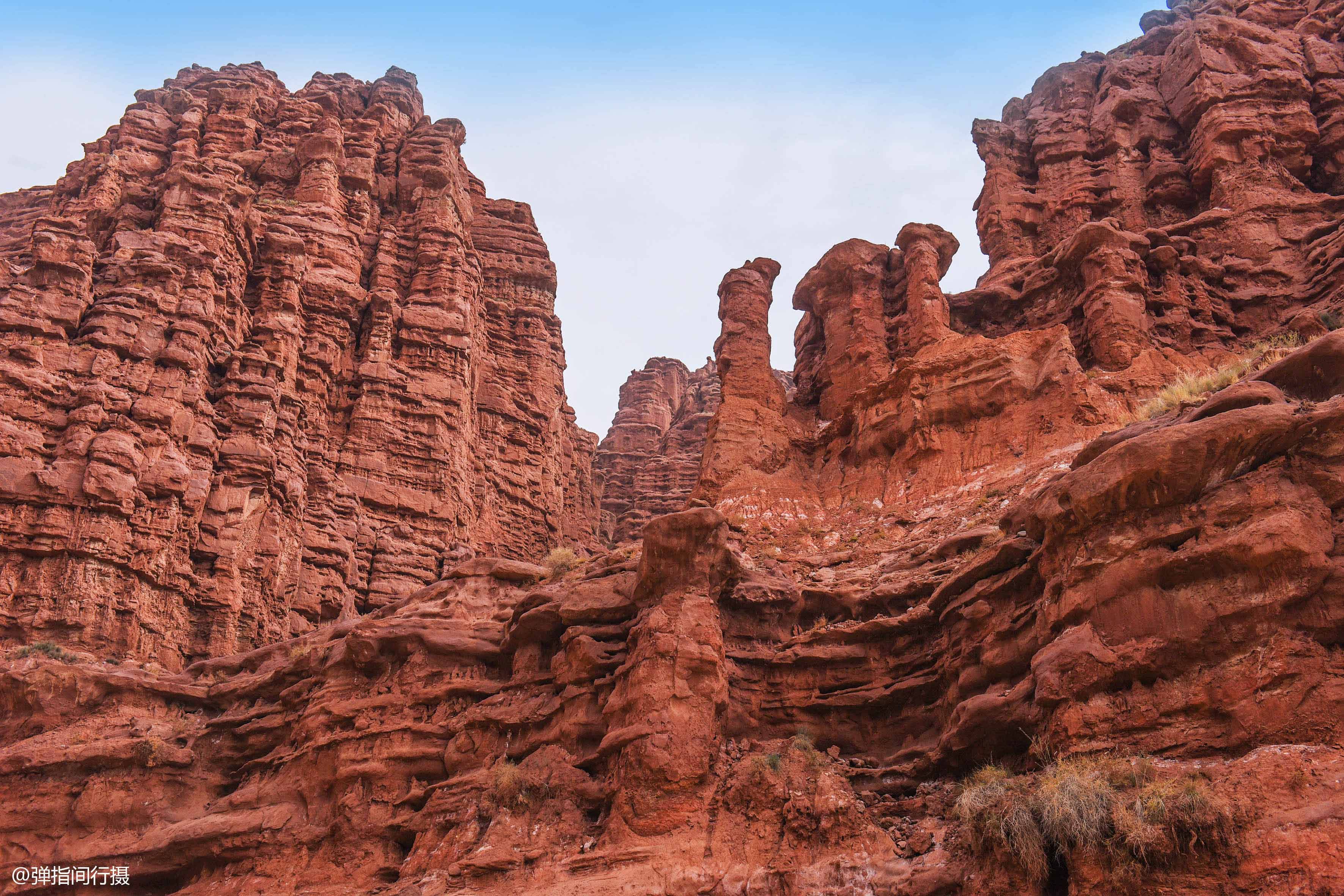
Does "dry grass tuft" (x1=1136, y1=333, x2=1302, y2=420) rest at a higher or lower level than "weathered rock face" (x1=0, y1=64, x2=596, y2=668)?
lower

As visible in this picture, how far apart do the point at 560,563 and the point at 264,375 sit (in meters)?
15.2

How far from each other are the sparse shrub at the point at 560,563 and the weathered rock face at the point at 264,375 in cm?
1040

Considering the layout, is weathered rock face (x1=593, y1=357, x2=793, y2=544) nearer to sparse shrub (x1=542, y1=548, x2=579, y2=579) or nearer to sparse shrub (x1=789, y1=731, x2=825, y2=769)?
sparse shrub (x1=542, y1=548, x2=579, y2=579)

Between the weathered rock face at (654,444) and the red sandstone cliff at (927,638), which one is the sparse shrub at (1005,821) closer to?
the red sandstone cliff at (927,638)

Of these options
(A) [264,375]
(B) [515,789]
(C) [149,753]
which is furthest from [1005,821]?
(A) [264,375]

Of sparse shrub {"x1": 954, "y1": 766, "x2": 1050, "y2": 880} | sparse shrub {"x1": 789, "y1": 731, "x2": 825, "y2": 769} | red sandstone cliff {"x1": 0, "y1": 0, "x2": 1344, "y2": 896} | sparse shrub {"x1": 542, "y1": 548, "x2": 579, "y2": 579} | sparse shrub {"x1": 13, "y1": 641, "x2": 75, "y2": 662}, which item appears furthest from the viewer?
sparse shrub {"x1": 542, "y1": 548, "x2": 579, "y2": 579}

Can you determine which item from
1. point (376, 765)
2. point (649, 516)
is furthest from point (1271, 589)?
point (649, 516)

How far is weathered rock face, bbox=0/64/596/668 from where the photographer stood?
2752 cm

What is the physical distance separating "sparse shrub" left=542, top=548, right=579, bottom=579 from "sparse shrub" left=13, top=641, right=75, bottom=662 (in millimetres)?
11572

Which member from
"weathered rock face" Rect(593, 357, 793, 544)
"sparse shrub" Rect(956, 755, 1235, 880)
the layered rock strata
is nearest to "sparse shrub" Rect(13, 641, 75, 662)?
the layered rock strata

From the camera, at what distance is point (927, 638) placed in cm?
1784

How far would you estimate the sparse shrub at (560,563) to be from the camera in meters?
24.0

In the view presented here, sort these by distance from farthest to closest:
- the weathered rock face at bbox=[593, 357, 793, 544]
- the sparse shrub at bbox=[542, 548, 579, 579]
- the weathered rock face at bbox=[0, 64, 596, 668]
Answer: the weathered rock face at bbox=[593, 357, 793, 544], the weathered rock face at bbox=[0, 64, 596, 668], the sparse shrub at bbox=[542, 548, 579, 579]

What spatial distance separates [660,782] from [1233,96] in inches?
1108
